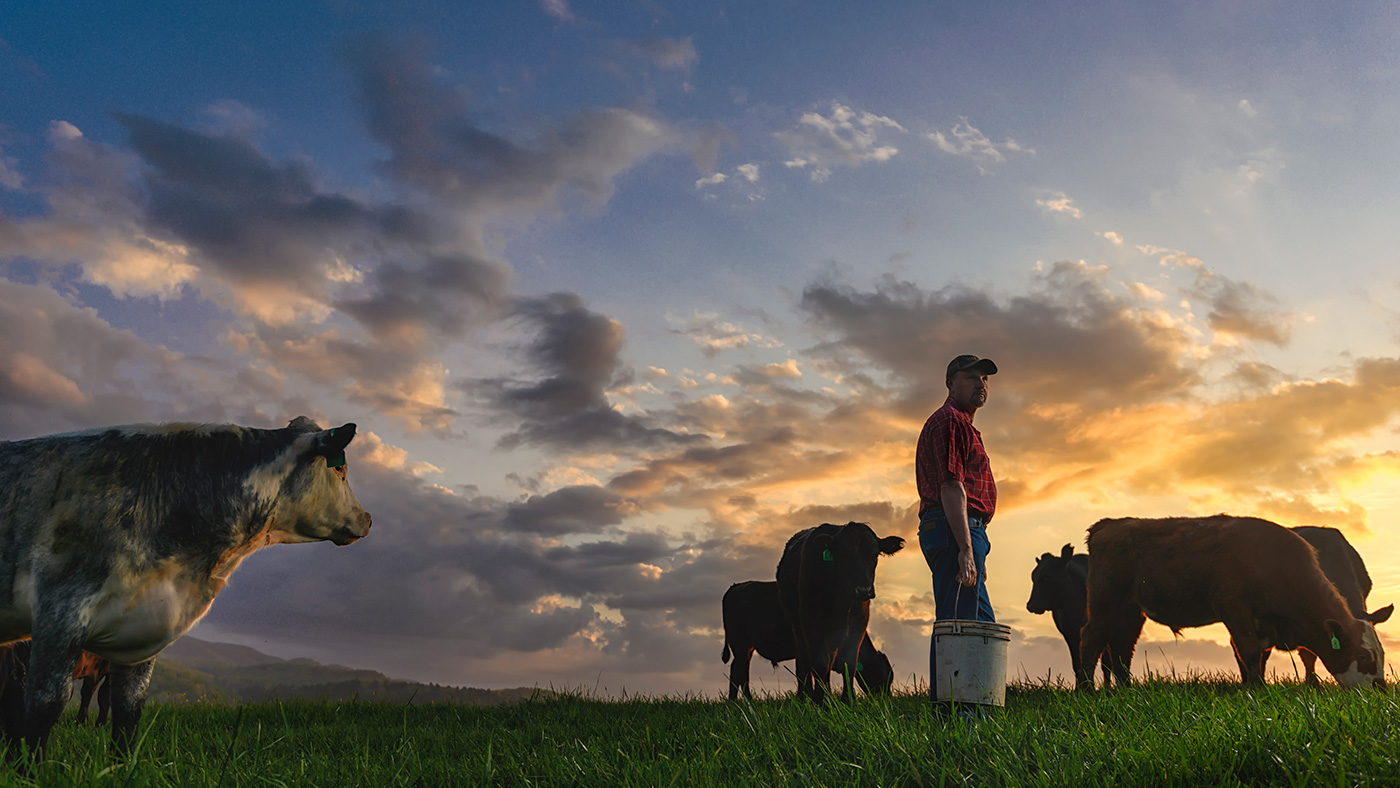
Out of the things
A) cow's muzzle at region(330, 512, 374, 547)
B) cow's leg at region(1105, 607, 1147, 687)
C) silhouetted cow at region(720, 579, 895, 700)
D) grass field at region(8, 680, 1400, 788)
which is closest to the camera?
grass field at region(8, 680, 1400, 788)

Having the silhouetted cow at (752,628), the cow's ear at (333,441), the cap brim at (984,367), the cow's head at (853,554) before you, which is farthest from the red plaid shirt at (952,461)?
the silhouetted cow at (752,628)

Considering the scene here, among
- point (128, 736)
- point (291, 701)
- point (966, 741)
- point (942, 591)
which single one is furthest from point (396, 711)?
point (966, 741)

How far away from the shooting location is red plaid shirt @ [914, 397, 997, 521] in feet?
21.4

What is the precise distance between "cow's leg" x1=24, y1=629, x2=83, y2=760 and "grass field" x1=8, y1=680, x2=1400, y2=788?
33 centimetres

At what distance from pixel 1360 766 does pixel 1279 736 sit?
36 cm

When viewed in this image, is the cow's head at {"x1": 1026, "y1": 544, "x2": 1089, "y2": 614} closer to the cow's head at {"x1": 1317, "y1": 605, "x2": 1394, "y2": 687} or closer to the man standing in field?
the cow's head at {"x1": 1317, "y1": 605, "x2": 1394, "y2": 687}

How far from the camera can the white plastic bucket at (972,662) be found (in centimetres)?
591

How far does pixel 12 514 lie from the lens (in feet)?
20.8

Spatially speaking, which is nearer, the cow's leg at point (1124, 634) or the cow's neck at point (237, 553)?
the cow's neck at point (237, 553)

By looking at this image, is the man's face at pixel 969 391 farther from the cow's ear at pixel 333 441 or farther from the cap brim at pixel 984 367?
the cow's ear at pixel 333 441

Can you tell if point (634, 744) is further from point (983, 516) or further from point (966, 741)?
point (983, 516)

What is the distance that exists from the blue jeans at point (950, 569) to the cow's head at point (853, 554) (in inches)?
142

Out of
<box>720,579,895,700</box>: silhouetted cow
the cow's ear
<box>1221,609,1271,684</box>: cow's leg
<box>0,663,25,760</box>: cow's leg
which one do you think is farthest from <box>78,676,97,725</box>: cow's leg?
<box>1221,609,1271,684</box>: cow's leg

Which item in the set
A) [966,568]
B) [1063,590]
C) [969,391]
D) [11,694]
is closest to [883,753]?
[966,568]
